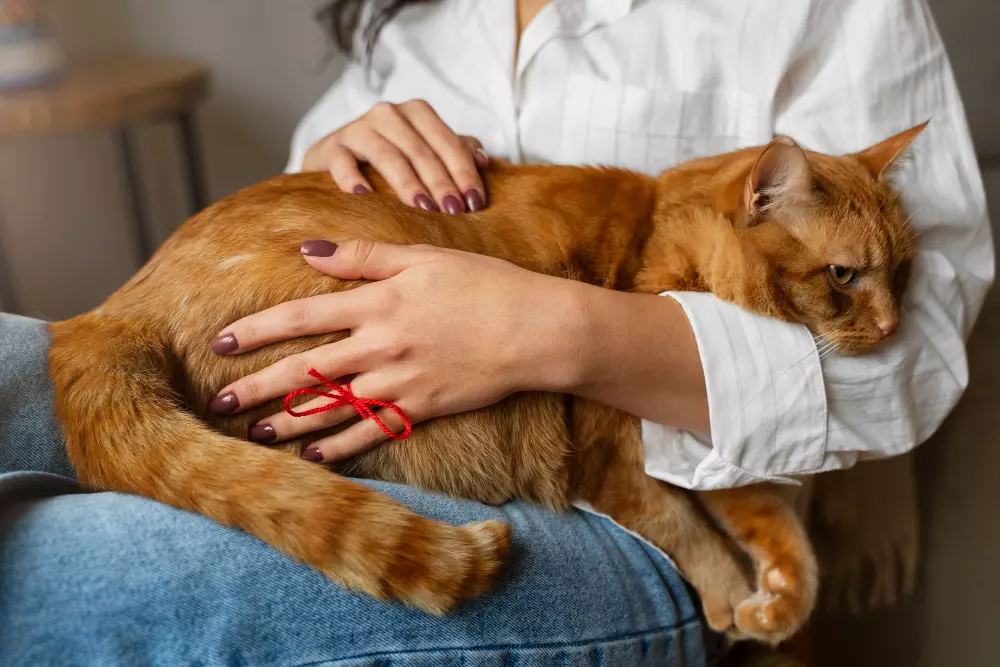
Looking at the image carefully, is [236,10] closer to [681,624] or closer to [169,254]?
[169,254]

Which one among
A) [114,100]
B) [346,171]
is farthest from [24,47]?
[346,171]

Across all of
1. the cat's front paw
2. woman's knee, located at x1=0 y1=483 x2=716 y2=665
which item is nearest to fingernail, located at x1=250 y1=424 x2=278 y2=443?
woman's knee, located at x1=0 y1=483 x2=716 y2=665

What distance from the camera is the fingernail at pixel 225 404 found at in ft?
2.86

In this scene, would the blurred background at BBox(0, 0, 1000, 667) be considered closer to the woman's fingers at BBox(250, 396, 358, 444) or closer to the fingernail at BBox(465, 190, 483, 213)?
the fingernail at BBox(465, 190, 483, 213)

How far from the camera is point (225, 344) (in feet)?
2.85

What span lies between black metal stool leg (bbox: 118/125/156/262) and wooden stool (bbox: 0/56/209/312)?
25 cm

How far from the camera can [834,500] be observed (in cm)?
124

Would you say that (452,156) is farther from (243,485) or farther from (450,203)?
(243,485)

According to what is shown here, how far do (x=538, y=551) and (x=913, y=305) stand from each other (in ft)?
1.95

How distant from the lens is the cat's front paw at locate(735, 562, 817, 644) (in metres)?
1.01

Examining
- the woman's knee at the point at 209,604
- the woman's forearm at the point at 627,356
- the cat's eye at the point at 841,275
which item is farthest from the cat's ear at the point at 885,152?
the woman's knee at the point at 209,604

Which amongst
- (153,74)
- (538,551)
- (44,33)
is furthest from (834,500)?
(44,33)

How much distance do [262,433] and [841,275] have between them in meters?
0.72

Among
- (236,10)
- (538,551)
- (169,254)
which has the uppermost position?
(236,10)
